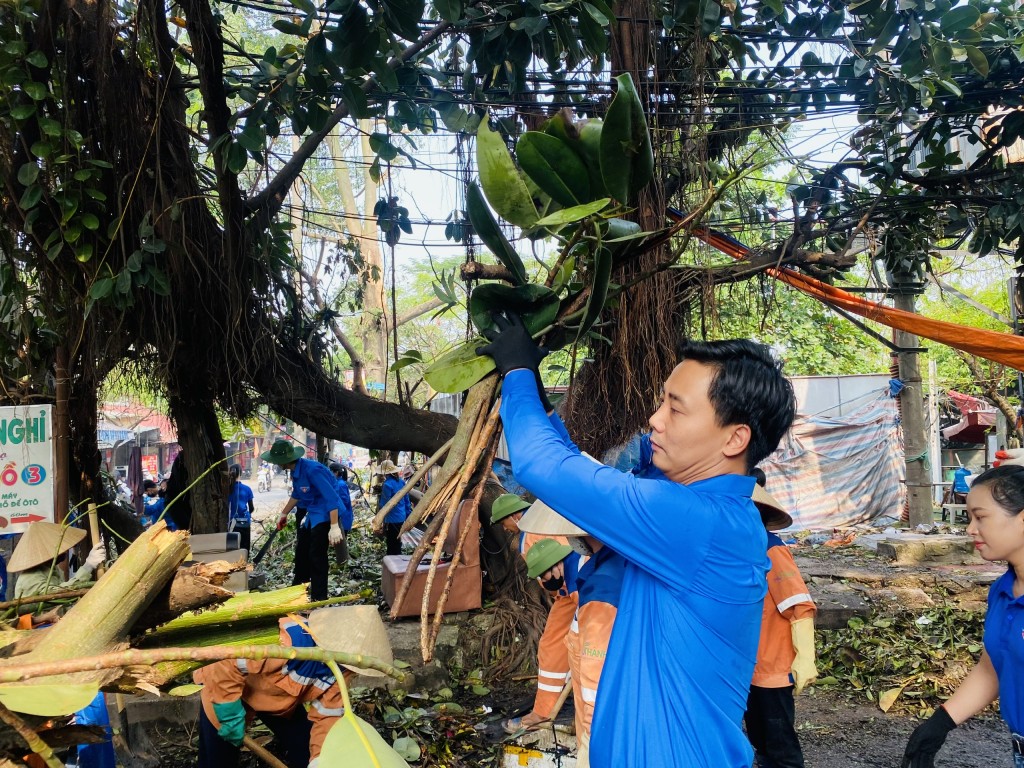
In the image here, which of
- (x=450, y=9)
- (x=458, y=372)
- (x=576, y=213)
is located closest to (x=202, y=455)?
(x=450, y=9)

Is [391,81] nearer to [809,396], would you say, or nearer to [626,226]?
[626,226]

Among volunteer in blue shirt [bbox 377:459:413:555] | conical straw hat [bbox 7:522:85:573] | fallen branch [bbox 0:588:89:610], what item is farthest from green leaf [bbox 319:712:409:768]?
volunteer in blue shirt [bbox 377:459:413:555]

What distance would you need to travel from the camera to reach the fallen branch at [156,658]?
0.77 m

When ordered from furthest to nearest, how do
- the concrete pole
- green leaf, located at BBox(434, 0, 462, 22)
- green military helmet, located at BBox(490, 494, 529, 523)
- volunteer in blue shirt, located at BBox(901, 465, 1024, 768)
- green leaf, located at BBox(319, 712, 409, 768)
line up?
the concrete pole → green military helmet, located at BBox(490, 494, 529, 523) → green leaf, located at BBox(434, 0, 462, 22) → volunteer in blue shirt, located at BBox(901, 465, 1024, 768) → green leaf, located at BBox(319, 712, 409, 768)

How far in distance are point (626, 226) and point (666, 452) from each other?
49 cm

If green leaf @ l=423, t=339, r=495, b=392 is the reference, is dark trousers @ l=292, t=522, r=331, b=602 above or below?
below

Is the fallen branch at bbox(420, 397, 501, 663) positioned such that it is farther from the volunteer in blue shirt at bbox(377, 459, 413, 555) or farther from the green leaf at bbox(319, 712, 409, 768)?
the volunteer in blue shirt at bbox(377, 459, 413, 555)

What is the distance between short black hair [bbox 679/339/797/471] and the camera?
4.87 ft

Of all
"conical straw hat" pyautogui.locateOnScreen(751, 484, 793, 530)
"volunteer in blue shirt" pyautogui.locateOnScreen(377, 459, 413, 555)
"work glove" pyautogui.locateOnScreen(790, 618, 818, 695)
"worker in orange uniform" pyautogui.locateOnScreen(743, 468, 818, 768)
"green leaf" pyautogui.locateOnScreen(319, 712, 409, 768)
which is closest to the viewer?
"green leaf" pyautogui.locateOnScreen(319, 712, 409, 768)

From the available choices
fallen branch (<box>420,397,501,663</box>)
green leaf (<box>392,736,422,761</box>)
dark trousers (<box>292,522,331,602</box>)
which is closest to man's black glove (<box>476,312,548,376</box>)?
fallen branch (<box>420,397,501,663</box>)

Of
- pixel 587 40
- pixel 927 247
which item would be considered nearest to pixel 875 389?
pixel 927 247

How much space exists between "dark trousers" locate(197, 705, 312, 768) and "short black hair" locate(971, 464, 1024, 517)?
283 cm

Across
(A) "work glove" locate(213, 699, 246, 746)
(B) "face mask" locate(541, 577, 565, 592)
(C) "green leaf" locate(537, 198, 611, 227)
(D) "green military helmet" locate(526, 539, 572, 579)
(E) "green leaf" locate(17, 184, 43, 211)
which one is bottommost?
(A) "work glove" locate(213, 699, 246, 746)

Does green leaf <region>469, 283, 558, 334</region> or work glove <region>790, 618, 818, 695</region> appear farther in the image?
work glove <region>790, 618, 818, 695</region>
